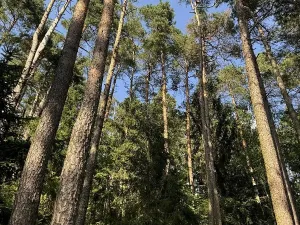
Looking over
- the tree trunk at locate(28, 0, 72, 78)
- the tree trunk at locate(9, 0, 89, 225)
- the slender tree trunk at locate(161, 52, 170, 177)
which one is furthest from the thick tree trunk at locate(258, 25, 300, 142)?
the tree trunk at locate(9, 0, 89, 225)

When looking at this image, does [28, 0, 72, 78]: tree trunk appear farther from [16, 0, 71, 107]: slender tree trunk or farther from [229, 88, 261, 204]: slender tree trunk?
[229, 88, 261, 204]: slender tree trunk

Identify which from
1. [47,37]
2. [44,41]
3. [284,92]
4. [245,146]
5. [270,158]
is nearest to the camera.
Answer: [270,158]

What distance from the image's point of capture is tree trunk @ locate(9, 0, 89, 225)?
4.74 m

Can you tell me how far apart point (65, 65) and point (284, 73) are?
14176 millimetres

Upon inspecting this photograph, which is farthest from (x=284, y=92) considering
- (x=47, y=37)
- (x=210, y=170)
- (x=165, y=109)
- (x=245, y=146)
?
(x=47, y=37)

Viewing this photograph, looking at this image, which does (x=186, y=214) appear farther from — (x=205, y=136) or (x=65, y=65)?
(x=65, y=65)

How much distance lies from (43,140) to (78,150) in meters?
1.00

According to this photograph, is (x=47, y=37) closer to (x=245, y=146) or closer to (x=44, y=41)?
(x=44, y=41)

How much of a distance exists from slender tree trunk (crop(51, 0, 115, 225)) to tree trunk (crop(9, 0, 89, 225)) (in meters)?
0.60

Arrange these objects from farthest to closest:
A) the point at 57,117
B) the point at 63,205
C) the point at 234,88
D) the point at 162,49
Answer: the point at 234,88, the point at 162,49, the point at 57,117, the point at 63,205

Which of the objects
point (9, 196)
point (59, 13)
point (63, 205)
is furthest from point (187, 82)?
point (63, 205)

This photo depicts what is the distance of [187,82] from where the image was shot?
19.4 meters

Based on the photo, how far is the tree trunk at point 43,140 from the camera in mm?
4738

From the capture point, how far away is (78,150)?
471 cm
